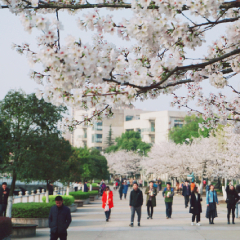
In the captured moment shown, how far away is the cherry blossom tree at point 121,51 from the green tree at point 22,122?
9.59 meters

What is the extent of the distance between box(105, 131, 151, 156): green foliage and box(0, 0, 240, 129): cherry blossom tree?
256ft

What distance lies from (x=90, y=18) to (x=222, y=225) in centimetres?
1157

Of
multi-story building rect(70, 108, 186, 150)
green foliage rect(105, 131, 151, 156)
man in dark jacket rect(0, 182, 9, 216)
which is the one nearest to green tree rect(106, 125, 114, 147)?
multi-story building rect(70, 108, 186, 150)

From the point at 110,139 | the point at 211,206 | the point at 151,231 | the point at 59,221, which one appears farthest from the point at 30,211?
the point at 110,139

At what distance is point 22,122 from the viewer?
59.2 feet

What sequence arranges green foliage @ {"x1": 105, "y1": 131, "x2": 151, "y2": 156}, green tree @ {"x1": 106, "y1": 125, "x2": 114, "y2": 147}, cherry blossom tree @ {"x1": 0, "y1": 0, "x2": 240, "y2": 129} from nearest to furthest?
cherry blossom tree @ {"x1": 0, "y1": 0, "x2": 240, "y2": 129}, green foliage @ {"x1": 105, "y1": 131, "x2": 151, "y2": 156}, green tree @ {"x1": 106, "y1": 125, "x2": 114, "y2": 147}

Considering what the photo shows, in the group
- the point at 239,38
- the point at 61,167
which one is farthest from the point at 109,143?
the point at 239,38

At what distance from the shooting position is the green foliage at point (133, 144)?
90.8 meters

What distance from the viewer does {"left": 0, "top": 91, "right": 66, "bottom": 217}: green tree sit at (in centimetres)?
1719

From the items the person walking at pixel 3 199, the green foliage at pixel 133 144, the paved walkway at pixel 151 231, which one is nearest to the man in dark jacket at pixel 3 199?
the person walking at pixel 3 199

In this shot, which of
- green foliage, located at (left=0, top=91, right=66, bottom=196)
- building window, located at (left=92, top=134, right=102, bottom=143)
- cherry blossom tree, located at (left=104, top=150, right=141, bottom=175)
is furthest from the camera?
building window, located at (left=92, top=134, right=102, bottom=143)

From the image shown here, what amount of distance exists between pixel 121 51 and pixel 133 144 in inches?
3475

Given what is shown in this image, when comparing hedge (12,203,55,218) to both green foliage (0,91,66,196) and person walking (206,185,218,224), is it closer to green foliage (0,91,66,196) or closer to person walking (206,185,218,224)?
green foliage (0,91,66,196)

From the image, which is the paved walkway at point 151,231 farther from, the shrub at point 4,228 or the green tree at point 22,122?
the shrub at point 4,228
